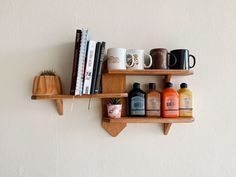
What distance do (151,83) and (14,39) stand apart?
2.19 feet

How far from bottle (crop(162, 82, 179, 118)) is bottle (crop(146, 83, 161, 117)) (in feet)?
0.08

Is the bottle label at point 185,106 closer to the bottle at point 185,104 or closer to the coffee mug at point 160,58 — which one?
the bottle at point 185,104

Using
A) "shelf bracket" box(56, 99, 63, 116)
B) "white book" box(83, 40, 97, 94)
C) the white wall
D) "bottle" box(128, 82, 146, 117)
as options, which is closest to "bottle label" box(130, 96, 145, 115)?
"bottle" box(128, 82, 146, 117)

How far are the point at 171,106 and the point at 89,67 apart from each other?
1.29ft

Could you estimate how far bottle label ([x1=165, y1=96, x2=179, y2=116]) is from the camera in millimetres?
1073

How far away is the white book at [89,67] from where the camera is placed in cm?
102

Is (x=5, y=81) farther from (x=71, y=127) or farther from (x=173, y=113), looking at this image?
(x=173, y=113)

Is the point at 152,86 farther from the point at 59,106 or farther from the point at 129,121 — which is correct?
the point at 59,106

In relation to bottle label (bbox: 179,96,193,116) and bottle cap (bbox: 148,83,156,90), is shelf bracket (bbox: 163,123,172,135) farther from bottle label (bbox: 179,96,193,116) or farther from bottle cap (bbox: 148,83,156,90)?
bottle cap (bbox: 148,83,156,90)

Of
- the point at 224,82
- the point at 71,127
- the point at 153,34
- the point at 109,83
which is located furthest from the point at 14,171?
the point at 224,82

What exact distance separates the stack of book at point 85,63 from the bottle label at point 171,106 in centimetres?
33

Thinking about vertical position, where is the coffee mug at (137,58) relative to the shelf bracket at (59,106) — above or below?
above

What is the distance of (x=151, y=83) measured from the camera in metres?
1.12

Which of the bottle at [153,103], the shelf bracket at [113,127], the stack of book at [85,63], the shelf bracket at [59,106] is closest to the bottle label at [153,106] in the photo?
the bottle at [153,103]
